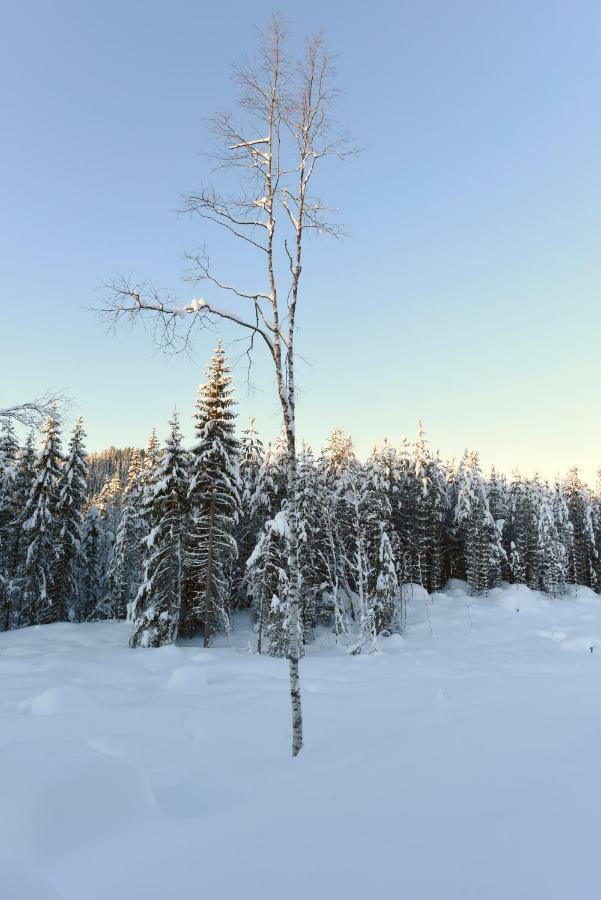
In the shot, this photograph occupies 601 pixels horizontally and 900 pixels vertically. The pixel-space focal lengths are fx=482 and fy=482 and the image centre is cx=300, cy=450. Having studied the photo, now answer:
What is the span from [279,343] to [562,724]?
7.60 meters

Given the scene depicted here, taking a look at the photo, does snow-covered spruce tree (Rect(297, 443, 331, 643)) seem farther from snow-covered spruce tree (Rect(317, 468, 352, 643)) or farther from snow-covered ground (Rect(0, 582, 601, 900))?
snow-covered ground (Rect(0, 582, 601, 900))

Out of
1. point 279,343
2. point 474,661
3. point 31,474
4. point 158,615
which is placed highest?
point 31,474

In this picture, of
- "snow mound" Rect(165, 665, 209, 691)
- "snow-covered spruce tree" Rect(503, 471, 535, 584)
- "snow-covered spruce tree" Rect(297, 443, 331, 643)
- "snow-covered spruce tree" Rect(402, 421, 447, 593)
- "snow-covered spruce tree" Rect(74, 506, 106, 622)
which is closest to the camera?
"snow mound" Rect(165, 665, 209, 691)

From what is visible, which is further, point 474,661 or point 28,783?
point 474,661

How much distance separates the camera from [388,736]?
792cm

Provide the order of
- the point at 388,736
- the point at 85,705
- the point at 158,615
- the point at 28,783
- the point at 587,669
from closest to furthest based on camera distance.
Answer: the point at 28,783, the point at 388,736, the point at 85,705, the point at 587,669, the point at 158,615

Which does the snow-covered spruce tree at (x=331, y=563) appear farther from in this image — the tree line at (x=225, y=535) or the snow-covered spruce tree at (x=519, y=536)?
the snow-covered spruce tree at (x=519, y=536)

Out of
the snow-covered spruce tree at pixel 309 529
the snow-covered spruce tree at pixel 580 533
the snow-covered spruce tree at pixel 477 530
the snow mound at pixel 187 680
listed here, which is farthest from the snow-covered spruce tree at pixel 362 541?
the snow-covered spruce tree at pixel 580 533

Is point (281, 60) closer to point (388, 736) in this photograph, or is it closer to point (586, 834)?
point (586, 834)

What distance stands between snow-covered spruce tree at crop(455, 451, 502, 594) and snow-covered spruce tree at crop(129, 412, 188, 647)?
2868 cm

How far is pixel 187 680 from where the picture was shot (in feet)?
47.4

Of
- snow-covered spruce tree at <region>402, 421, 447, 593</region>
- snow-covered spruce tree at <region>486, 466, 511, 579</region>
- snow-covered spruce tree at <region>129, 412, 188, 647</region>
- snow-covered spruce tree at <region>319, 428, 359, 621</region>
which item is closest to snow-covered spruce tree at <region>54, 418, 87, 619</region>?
snow-covered spruce tree at <region>129, 412, 188, 647</region>

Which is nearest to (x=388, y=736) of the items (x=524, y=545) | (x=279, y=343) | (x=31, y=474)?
(x=279, y=343)

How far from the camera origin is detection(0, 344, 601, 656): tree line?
24.6 m
